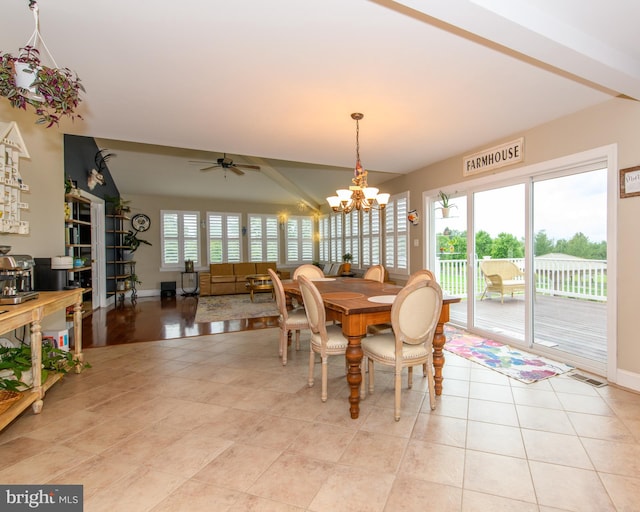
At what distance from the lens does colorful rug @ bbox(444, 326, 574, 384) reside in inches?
121

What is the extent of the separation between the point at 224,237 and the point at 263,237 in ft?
3.82

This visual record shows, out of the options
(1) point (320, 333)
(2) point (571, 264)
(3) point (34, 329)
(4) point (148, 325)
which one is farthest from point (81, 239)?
(2) point (571, 264)

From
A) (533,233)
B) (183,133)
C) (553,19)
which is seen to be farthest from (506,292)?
(183,133)

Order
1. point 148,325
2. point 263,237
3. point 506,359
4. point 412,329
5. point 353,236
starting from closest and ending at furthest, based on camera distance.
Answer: point 412,329 < point 506,359 < point 148,325 < point 353,236 < point 263,237

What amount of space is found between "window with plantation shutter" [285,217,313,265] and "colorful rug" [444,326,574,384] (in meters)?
6.73

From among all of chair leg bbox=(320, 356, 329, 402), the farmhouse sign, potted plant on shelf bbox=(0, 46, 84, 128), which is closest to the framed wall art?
the farmhouse sign

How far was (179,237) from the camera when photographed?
9.08 meters

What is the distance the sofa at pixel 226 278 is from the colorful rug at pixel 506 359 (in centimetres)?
550

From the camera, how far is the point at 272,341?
13.9ft

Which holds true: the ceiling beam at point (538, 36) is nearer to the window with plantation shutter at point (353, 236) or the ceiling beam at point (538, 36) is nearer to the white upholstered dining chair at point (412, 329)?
the white upholstered dining chair at point (412, 329)

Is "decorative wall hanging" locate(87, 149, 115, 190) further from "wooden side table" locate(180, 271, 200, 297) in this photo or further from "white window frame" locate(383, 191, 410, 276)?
"white window frame" locate(383, 191, 410, 276)

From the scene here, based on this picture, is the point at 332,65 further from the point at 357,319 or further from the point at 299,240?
the point at 299,240

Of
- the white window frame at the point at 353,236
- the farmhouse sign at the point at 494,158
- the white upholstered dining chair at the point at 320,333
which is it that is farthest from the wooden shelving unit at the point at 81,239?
the farmhouse sign at the point at 494,158

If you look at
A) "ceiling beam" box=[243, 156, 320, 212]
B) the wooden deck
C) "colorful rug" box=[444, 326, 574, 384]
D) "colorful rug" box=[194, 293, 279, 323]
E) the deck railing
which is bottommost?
"colorful rug" box=[444, 326, 574, 384]
